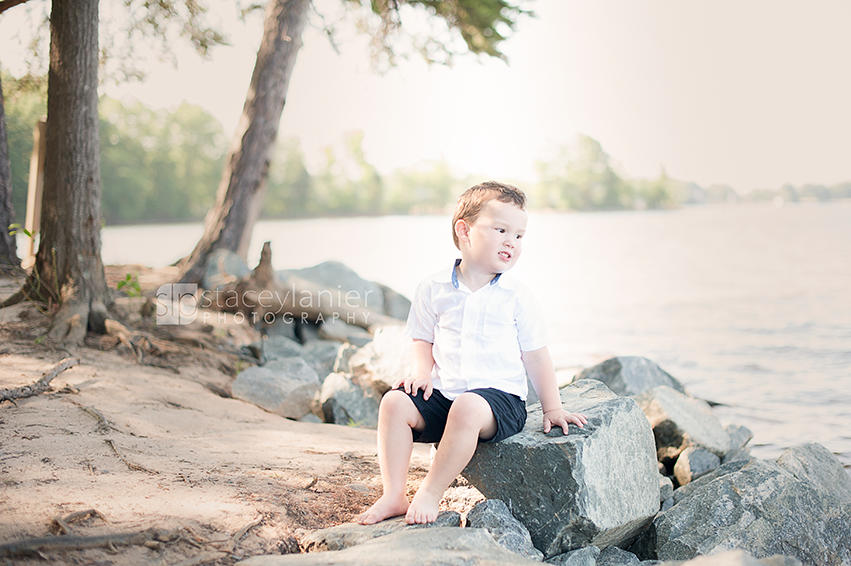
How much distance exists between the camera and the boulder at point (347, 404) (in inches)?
167

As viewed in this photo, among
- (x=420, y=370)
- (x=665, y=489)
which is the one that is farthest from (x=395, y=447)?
(x=665, y=489)

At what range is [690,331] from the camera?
364 inches

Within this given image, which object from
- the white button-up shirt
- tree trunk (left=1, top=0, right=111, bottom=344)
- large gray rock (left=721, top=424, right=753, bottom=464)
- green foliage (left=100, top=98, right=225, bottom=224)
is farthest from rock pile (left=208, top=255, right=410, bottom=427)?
green foliage (left=100, top=98, right=225, bottom=224)

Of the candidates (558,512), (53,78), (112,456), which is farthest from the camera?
(53,78)

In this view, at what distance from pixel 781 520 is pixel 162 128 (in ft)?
115

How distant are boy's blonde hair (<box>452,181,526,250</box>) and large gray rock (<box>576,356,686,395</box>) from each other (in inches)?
109

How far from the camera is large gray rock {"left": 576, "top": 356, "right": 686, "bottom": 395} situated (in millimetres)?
4688

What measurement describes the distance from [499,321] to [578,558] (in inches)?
35.9

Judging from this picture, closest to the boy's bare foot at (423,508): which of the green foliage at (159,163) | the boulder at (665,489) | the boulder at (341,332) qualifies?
the boulder at (665,489)

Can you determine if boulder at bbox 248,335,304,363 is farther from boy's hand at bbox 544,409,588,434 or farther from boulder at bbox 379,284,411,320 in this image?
boy's hand at bbox 544,409,588,434

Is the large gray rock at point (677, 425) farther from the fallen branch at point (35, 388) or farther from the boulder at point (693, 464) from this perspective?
the fallen branch at point (35, 388)

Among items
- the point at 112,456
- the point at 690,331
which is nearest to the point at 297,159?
the point at 690,331

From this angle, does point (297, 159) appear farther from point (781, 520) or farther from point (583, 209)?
point (781, 520)

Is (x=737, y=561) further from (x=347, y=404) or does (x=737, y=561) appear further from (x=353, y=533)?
(x=347, y=404)
